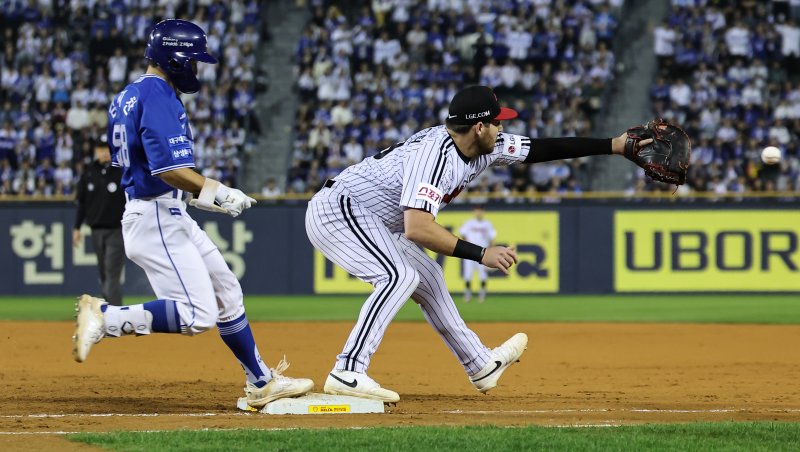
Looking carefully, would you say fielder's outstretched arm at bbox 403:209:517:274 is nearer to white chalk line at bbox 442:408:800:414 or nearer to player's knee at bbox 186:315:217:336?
white chalk line at bbox 442:408:800:414

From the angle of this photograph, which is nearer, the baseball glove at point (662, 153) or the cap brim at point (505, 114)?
the cap brim at point (505, 114)

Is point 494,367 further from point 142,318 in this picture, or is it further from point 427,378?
point 142,318

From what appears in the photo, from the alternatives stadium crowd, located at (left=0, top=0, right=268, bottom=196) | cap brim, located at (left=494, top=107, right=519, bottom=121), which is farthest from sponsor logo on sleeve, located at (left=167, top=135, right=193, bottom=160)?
stadium crowd, located at (left=0, top=0, right=268, bottom=196)

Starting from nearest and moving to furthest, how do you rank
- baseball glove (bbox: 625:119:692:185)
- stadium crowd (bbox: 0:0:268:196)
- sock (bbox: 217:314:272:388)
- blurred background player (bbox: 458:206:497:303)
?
sock (bbox: 217:314:272:388), baseball glove (bbox: 625:119:692:185), blurred background player (bbox: 458:206:497:303), stadium crowd (bbox: 0:0:268:196)

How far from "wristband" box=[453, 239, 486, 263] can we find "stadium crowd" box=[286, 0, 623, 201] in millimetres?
16004

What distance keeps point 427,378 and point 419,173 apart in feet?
10.5

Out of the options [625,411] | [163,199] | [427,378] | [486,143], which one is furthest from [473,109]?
[427,378]

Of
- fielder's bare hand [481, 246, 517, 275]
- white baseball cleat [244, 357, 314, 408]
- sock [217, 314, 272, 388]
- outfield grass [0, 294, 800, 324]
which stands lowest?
outfield grass [0, 294, 800, 324]

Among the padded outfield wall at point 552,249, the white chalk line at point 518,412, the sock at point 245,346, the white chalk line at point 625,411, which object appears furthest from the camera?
the padded outfield wall at point 552,249

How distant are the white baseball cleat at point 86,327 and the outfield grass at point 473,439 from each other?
52cm

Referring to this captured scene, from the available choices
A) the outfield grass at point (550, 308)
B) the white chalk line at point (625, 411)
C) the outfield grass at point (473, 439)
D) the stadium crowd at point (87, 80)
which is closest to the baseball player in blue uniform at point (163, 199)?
the outfield grass at point (473, 439)

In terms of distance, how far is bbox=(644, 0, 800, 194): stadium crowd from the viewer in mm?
22531

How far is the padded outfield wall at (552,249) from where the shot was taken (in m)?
20.3

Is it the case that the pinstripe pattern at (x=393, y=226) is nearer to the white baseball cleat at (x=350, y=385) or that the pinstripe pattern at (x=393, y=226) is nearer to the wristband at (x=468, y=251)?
the white baseball cleat at (x=350, y=385)
